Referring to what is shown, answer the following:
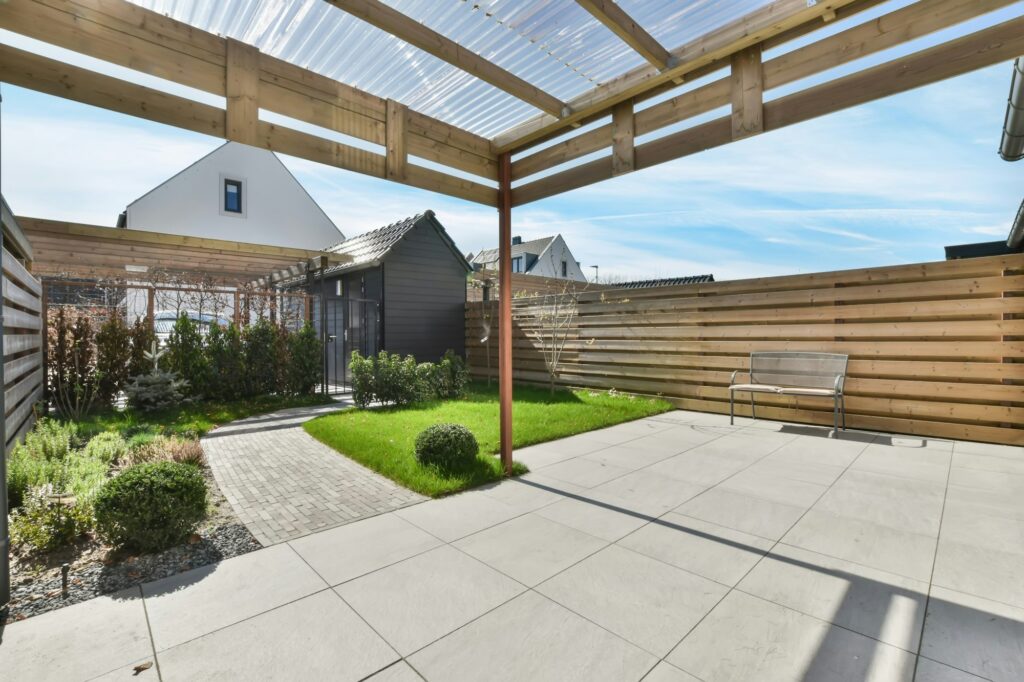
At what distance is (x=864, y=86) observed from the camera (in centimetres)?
270

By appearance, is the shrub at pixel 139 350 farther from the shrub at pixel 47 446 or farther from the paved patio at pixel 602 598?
the paved patio at pixel 602 598

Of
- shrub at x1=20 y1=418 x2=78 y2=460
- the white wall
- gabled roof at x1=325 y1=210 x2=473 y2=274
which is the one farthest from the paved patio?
the white wall

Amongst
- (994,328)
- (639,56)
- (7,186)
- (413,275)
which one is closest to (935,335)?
(994,328)

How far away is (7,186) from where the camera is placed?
2.31 meters

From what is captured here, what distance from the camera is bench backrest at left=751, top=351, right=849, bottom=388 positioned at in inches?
238

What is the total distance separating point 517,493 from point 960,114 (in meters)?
12.6

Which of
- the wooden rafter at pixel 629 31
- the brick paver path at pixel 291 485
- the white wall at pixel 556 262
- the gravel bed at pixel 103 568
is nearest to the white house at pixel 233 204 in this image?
the brick paver path at pixel 291 485

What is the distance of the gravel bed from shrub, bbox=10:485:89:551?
9 cm

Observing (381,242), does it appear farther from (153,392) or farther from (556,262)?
(556,262)

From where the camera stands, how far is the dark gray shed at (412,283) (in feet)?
35.9

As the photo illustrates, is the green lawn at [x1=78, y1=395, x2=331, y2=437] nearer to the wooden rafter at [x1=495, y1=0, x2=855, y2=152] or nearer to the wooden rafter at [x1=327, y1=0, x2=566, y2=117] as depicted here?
the wooden rafter at [x1=327, y1=0, x2=566, y2=117]

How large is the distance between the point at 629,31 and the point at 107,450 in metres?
5.49

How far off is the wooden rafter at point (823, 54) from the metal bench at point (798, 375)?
4.02m

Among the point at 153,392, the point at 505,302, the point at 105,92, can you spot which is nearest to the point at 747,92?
the point at 505,302
